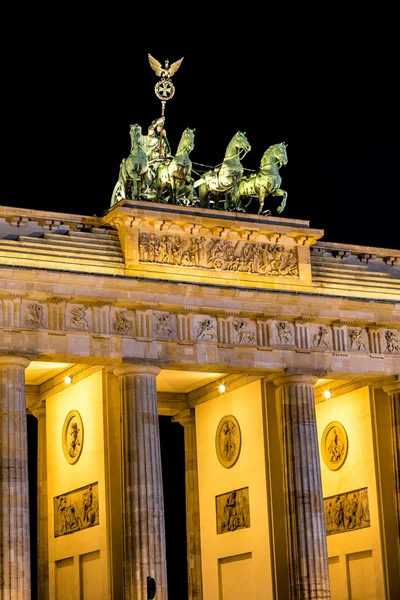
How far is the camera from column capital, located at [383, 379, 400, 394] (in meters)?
44.5

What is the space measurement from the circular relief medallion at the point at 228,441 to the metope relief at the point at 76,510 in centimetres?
549

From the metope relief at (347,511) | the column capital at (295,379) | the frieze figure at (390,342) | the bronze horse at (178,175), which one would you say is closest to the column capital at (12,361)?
the bronze horse at (178,175)

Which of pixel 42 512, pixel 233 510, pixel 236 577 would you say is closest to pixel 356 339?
pixel 233 510

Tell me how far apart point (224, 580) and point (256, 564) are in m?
2.43

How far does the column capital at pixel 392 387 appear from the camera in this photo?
1751 inches

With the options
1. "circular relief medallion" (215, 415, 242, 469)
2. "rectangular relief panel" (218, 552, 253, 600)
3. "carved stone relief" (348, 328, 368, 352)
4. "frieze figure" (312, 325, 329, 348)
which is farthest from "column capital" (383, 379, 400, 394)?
"rectangular relief panel" (218, 552, 253, 600)

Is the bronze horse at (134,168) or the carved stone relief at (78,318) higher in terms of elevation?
the bronze horse at (134,168)

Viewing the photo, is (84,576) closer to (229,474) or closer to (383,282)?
(229,474)

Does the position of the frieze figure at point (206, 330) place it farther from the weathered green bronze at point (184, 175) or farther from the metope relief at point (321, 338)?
the weathered green bronze at point (184, 175)

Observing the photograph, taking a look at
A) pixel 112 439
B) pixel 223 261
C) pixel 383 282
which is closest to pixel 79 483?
pixel 112 439

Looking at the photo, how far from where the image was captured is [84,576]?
41.7 metres

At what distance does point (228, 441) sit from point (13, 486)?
31.7 feet

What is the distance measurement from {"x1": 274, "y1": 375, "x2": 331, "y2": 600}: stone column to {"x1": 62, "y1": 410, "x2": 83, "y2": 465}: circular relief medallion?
20.7 feet

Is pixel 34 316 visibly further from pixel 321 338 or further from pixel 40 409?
pixel 321 338
